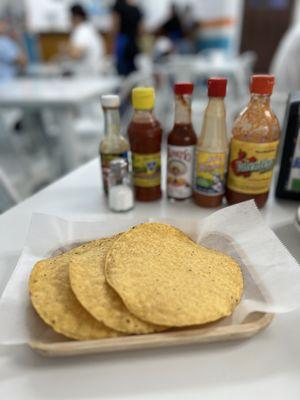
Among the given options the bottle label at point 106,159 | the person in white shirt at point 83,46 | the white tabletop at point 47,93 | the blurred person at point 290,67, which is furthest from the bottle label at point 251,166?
the person in white shirt at point 83,46

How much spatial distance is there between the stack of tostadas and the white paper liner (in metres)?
0.02

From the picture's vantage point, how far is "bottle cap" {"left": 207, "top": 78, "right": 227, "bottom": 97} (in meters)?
0.60

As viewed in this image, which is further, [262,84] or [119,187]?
[119,187]

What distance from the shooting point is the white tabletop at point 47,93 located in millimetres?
1872

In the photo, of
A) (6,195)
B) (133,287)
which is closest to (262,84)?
(133,287)

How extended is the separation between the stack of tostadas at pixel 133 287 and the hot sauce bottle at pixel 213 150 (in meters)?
0.21

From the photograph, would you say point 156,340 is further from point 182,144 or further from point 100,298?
point 182,144

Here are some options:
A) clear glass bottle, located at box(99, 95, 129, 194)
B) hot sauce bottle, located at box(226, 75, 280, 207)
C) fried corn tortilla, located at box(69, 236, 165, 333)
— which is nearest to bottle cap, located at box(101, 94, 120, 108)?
clear glass bottle, located at box(99, 95, 129, 194)

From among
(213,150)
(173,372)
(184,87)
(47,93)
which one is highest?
(184,87)

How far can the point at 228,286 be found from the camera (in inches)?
17.5

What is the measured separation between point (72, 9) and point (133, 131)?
12.6 feet

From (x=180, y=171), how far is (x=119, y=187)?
0.14 meters

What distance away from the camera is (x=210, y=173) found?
681 mm

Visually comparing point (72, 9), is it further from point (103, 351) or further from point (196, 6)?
point (103, 351)
